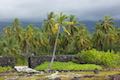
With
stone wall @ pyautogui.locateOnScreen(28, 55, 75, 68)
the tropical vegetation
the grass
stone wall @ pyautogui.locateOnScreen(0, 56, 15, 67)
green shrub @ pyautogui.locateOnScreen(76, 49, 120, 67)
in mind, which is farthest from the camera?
the tropical vegetation

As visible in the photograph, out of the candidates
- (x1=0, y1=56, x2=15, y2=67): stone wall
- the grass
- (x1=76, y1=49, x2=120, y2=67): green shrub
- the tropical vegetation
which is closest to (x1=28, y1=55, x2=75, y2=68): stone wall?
the grass

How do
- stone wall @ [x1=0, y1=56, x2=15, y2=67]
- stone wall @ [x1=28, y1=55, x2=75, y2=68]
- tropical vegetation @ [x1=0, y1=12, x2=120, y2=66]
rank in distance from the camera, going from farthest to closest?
tropical vegetation @ [x1=0, y1=12, x2=120, y2=66]
stone wall @ [x1=28, y1=55, x2=75, y2=68]
stone wall @ [x1=0, y1=56, x2=15, y2=67]

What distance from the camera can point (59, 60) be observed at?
91.6 meters

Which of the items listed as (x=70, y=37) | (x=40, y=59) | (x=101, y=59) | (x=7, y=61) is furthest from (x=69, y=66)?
(x=70, y=37)

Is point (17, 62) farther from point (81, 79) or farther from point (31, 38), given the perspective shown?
point (31, 38)

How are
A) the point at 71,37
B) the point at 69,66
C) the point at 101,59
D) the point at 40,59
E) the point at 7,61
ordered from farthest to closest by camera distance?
the point at 71,37 < the point at 40,59 < the point at 101,59 < the point at 7,61 < the point at 69,66

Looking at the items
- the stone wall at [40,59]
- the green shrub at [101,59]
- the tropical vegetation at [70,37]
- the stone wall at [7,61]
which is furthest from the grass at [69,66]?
the tropical vegetation at [70,37]

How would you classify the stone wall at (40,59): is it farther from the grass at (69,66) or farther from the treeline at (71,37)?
the treeline at (71,37)

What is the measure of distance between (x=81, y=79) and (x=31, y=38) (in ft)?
199

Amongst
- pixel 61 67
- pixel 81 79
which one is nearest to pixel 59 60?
pixel 61 67

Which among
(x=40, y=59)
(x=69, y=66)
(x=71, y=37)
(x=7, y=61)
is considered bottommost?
→ (x=69, y=66)

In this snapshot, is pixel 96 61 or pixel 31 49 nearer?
pixel 96 61

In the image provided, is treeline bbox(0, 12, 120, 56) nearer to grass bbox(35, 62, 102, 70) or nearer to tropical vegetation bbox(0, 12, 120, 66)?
tropical vegetation bbox(0, 12, 120, 66)

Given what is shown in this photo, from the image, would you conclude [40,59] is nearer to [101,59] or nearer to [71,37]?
[101,59]
